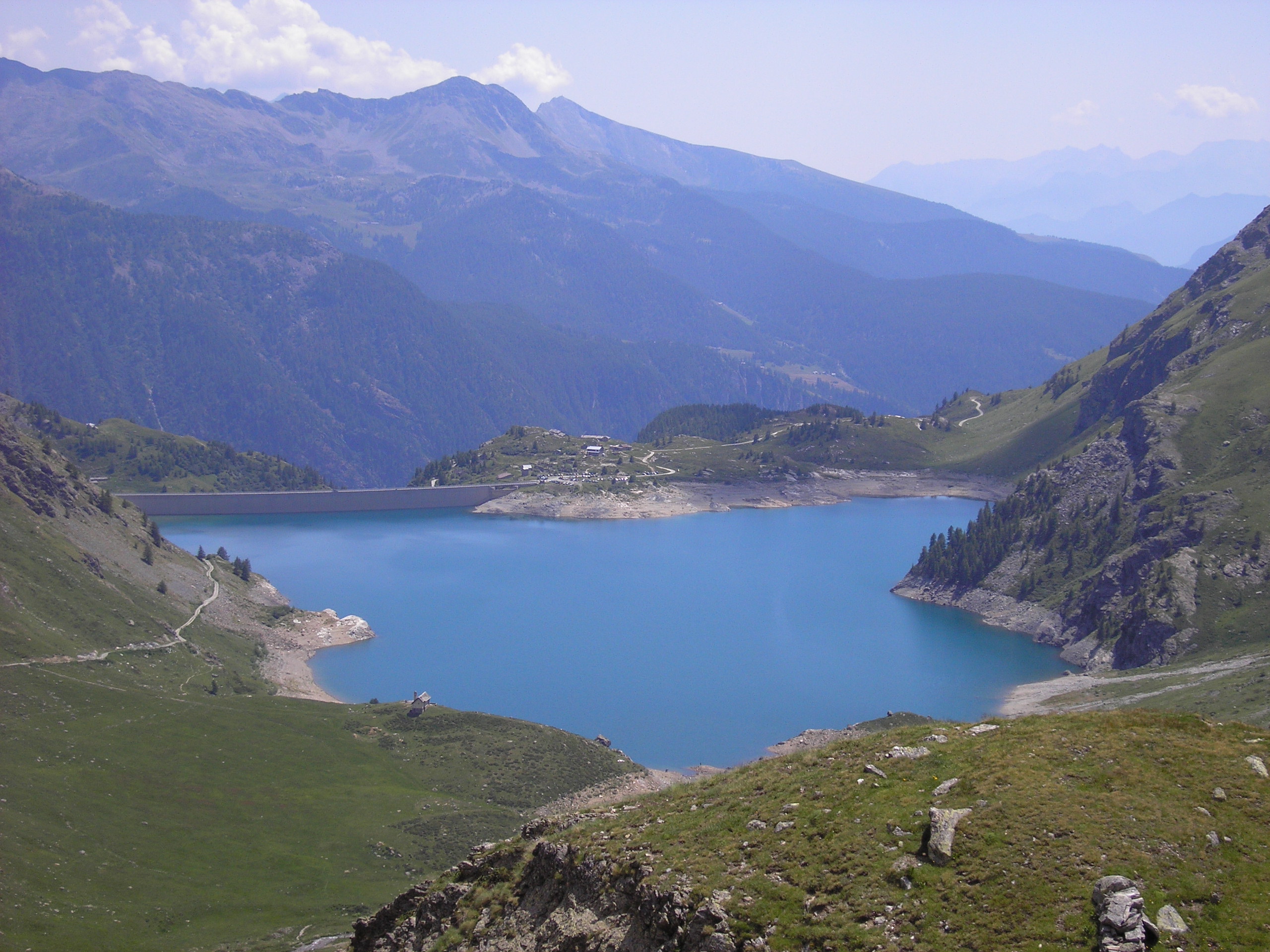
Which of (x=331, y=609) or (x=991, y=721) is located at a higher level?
(x=991, y=721)

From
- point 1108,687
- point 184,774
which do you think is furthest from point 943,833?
point 1108,687

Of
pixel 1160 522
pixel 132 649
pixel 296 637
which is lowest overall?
pixel 296 637

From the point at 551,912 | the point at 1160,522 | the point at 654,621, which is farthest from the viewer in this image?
the point at 654,621

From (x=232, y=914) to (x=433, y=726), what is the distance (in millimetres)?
26321

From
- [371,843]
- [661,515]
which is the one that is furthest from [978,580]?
[371,843]

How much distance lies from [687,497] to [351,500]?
63395 mm

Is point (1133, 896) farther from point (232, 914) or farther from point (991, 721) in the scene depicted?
point (232, 914)

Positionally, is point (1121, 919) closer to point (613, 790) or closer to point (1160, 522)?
point (613, 790)

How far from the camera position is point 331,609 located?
376ft

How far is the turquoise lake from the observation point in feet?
276

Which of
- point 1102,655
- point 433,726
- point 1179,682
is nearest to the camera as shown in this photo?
point 433,726

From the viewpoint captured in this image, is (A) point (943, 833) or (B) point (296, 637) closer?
(A) point (943, 833)

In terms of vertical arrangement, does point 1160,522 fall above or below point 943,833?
below

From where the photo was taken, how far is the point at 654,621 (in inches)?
4476
